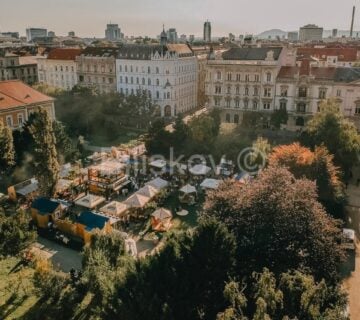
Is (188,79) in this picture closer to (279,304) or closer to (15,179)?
(15,179)

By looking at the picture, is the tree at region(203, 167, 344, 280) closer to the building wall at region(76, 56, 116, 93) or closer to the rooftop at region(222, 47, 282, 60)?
the rooftop at region(222, 47, 282, 60)

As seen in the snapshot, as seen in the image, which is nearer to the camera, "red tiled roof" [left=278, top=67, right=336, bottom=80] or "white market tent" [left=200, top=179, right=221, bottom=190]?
"white market tent" [left=200, top=179, right=221, bottom=190]

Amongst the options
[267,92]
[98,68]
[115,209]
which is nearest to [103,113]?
[98,68]

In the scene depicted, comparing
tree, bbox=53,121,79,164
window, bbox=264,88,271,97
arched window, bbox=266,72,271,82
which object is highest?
arched window, bbox=266,72,271,82

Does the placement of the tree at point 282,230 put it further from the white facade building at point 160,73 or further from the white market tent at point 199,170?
the white facade building at point 160,73

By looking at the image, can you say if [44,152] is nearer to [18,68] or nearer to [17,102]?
[17,102]

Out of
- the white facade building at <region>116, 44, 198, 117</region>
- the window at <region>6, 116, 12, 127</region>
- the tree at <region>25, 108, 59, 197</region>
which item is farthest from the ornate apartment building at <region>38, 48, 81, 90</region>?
the tree at <region>25, 108, 59, 197</region>
